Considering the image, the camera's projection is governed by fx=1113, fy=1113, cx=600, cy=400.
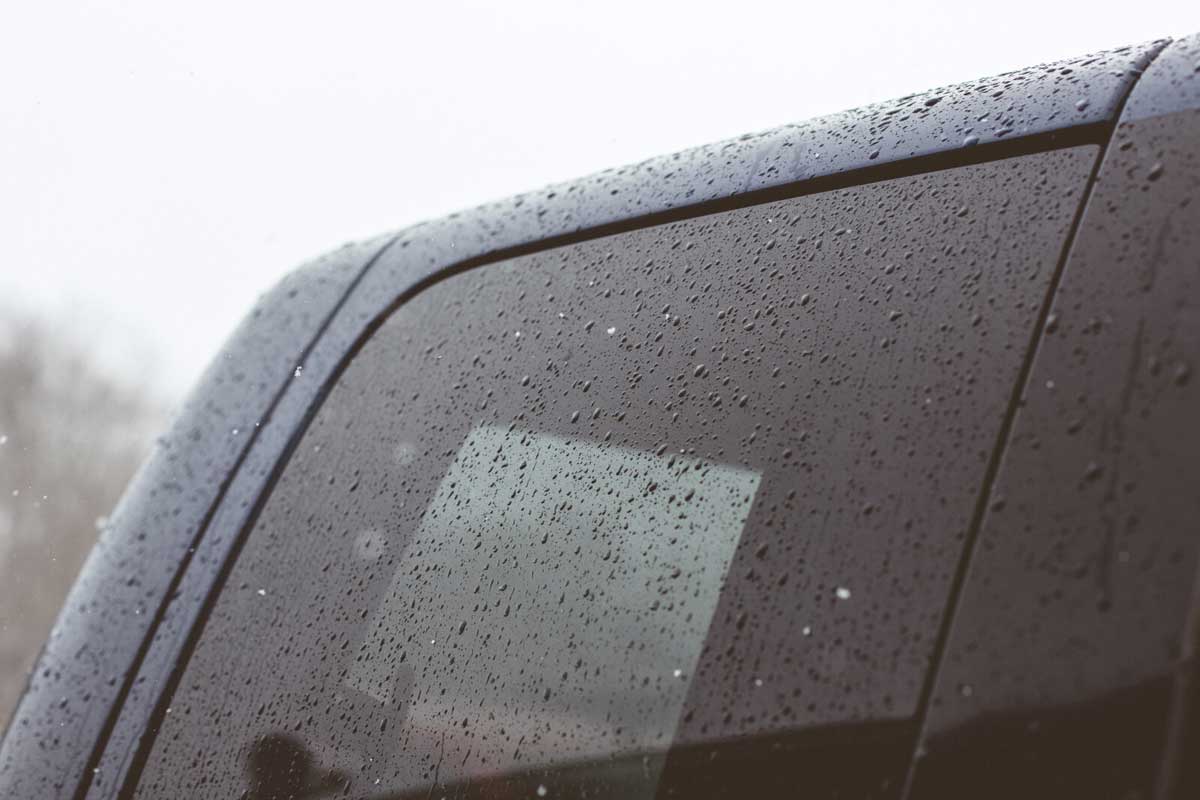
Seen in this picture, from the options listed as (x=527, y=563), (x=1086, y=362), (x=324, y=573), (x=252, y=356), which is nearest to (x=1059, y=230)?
(x=1086, y=362)

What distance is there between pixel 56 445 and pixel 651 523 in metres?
10.2

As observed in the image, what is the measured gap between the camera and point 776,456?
92 cm

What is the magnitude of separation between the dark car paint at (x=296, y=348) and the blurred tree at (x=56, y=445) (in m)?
7.74

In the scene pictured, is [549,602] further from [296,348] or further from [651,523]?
[296,348]

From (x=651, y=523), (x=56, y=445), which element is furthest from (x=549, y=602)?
(x=56, y=445)

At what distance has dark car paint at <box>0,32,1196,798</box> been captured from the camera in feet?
3.44

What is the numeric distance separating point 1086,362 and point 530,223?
0.78 m

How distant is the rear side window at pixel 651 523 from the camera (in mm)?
819

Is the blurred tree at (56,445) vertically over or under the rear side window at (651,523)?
under

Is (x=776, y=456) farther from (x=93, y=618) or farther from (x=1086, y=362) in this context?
(x=93, y=618)

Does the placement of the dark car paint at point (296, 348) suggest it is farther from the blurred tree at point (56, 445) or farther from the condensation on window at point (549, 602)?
the blurred tree at point (56, 445)

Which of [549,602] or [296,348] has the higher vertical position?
[296,348]

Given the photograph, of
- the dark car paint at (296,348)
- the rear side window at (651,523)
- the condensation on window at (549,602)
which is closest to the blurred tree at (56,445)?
the dark car paint at (296,348)

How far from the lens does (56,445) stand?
389 inches
